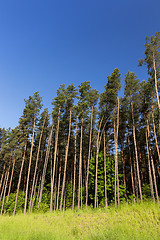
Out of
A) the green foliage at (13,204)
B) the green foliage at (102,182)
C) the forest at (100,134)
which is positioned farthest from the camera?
the green foliage at (13,204)

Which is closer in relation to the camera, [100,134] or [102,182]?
[102,182]

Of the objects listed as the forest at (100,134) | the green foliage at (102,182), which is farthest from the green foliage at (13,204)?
the green foliage at (102,182)

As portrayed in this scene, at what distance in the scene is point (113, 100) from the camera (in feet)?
63.8

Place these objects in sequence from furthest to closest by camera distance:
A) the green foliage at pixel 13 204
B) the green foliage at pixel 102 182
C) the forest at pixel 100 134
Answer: the green foliage at pixel 13 204 < the green foliage at pixel 102 182 < the forest at pixel 100 134

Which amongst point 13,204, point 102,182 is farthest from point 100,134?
point 13,204

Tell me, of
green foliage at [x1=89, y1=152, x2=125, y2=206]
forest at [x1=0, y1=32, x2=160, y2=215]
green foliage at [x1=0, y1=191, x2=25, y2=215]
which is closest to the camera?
forest at [x1=0, y1=32, x2=160, y2=215]

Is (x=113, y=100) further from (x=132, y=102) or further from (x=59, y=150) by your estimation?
(x=59, y=150)

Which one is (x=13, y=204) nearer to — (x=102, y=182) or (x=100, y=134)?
(x=102, y=182)

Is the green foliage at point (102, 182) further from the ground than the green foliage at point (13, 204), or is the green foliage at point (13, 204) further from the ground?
the green foliage at point (102, 182)

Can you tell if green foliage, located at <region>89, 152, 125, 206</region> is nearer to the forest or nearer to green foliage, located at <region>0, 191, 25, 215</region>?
the forest

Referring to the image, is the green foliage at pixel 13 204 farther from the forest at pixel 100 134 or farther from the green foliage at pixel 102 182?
the green foliage at pixel 102 182

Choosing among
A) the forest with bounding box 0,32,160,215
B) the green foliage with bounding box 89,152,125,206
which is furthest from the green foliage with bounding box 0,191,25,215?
the green foliage with bounding box 89,152,125,206

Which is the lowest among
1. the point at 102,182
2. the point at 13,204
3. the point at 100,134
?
the point at 13,204

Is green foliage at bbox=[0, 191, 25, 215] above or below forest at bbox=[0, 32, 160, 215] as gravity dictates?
below
